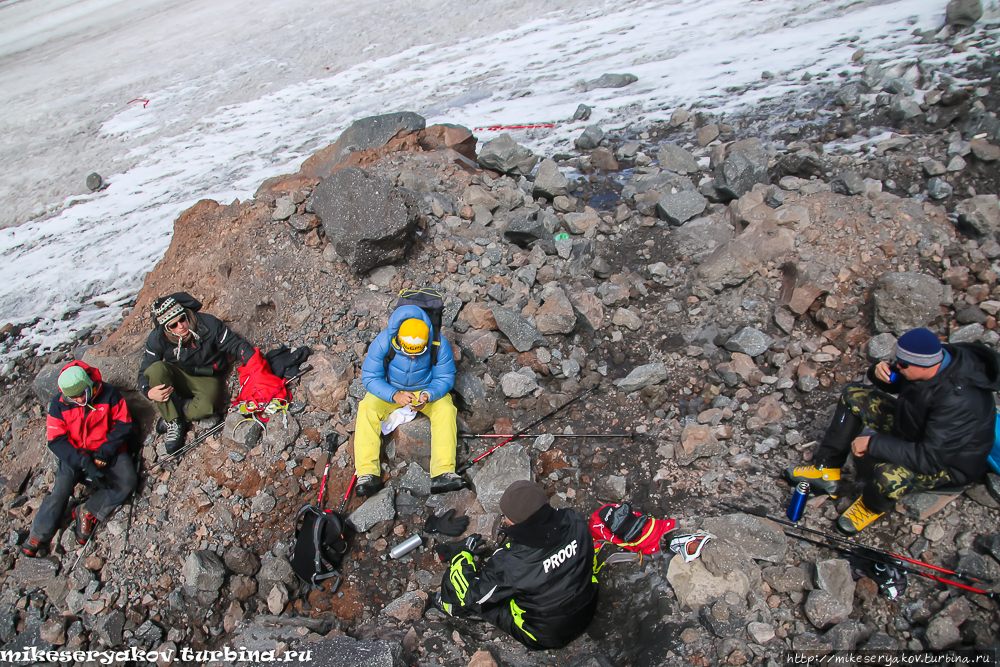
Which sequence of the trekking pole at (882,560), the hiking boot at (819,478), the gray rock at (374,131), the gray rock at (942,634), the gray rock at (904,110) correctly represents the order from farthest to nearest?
the gray rock at (374,131) → the gray rock at (904,110) → the hiking boot at (819,478) → the trekking pole at (882,560) → the gray rock at (942,634)

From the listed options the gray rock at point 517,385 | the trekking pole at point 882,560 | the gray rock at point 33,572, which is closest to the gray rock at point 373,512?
the gray rock at point 517,385

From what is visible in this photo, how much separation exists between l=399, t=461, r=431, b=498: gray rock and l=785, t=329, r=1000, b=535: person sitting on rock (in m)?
3.49

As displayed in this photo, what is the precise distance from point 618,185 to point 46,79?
824 inches

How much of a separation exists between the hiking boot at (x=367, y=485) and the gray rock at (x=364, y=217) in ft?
8.90

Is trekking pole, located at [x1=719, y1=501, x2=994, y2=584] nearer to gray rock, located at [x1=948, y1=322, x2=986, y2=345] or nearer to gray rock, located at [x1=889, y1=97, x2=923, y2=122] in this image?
gray rock, located at [x1=948, y1=322, x2=986, y2=345]

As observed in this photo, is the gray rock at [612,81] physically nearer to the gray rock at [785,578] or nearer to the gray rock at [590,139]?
the gray rock at [590,139]

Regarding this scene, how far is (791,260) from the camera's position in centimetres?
595

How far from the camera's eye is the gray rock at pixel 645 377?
5480 mm

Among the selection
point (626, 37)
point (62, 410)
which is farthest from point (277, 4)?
point (62, 410)

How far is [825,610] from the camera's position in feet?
11.3

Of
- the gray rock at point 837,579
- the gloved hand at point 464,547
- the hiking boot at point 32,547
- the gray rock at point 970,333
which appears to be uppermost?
the hiking boot at point 32,547

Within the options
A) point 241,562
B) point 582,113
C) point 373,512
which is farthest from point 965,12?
point 241,562

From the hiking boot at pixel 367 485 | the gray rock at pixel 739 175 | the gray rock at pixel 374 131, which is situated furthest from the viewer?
the gray rock at pixel 374 131

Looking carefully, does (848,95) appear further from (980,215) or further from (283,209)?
(283,209)
